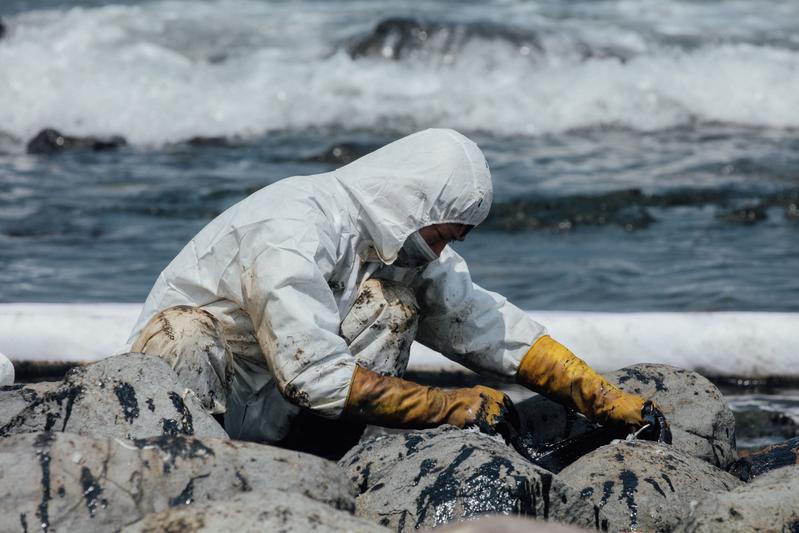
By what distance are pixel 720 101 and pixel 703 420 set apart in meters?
9.11

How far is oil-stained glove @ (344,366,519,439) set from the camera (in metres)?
3.59

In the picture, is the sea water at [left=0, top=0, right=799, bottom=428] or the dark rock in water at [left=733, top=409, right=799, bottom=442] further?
the sea water at [left=0, top=0, right=799, bottom=428]

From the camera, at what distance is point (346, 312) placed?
12.9 feet

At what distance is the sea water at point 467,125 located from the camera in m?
7.65

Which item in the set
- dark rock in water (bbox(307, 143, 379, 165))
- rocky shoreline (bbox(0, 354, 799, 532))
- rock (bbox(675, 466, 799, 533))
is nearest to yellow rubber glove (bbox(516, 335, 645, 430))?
rocky shoreline (bbox(0, 354, 799, 532))

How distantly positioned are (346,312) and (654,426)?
40.6 inches

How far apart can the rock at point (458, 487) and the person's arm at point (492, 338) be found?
2.58 feet

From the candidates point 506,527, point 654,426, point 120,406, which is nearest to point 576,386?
point 654,426

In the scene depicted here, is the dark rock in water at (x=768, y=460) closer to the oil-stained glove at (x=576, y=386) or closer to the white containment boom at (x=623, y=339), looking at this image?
the oil-stained glove at (x=576, y=386)

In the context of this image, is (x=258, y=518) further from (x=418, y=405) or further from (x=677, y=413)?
(x=677, y=413)

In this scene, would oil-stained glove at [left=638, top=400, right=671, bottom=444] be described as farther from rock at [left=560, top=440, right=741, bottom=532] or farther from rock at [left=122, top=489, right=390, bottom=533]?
rock at [left=122, top=489, right=390, bottom=533]

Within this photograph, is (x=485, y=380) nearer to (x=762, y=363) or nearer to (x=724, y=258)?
(x=762, y=363)

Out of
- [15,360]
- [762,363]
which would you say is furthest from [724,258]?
[15,360]

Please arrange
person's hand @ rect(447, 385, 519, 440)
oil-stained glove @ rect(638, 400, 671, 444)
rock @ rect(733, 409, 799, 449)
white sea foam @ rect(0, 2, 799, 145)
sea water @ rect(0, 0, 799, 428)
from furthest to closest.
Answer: white sea foam @ rect(0, 2, 799, 145) → sea water @ rect(0, 0, 799, 428) → rock @ rect(733, 409, 799, 449) → oil-stained glove @ rect(638, 400, 671, 444) → person's hand @ rect(447, 385, 519, 440)
